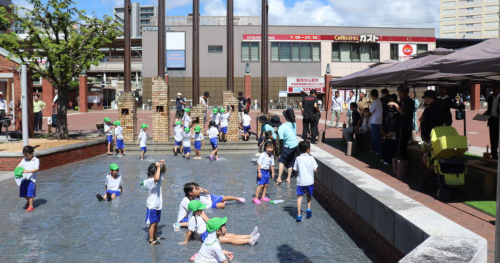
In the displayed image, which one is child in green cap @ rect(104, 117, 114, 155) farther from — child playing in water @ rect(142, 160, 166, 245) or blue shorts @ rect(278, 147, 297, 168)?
child playing in water @ rect(142, 160, 166, 245)

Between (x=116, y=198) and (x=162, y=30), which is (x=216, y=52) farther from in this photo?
(x=116, y=198)

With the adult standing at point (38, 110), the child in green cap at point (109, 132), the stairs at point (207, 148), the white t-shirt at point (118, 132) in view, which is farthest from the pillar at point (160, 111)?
the adult standing at point (38, 110)

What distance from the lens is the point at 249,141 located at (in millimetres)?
19469

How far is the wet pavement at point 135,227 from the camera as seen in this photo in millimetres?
6988

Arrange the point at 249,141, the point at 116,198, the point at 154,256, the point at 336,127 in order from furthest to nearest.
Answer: the point at 336,127 < the point at 249,141 < the point at 116,198 < the point at 154,256

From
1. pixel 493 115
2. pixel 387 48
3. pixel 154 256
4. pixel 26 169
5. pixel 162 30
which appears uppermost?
pixel 387 48

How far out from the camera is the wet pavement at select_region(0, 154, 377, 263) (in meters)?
6.99

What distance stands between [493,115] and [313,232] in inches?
200

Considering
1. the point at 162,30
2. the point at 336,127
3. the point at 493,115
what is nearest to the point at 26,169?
the point at 493,115

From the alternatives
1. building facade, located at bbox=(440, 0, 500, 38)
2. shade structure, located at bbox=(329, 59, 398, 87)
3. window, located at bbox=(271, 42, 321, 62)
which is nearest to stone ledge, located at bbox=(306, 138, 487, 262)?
shade structure, located at bbox=(329, 59, 398, 87)

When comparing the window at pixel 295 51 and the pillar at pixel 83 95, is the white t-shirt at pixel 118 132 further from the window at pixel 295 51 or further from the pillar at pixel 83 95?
the window at pixel 295 51

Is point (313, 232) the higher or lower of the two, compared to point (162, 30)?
lower

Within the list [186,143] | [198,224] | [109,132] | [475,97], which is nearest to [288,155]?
[198,224]

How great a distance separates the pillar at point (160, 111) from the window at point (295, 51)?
3289cm
